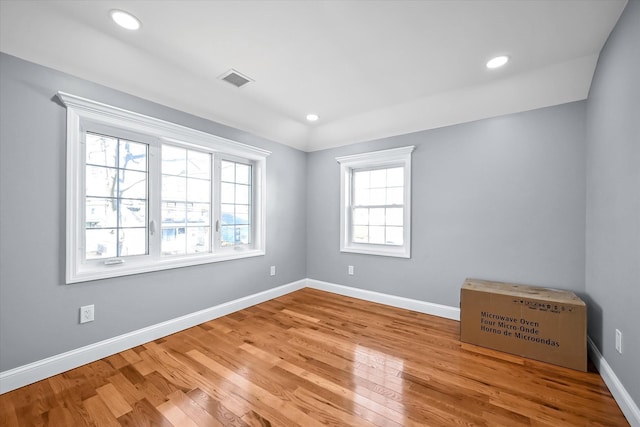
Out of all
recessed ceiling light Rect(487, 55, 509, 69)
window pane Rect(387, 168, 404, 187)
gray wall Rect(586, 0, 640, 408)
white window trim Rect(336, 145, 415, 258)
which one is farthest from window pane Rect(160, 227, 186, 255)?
gray wall Rect(586, 0, 640, 408)

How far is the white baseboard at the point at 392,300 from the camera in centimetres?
309

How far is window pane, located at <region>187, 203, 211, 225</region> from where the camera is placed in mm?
2951

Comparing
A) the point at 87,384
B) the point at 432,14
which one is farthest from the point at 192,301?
the point at 432,14

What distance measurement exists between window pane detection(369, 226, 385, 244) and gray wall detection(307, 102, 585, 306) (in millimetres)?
263

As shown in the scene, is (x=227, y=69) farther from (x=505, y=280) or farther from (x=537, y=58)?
(x=505, y=280)

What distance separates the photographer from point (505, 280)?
276 centimetres

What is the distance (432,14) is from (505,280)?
256cm

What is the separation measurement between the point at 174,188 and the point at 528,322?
3.59m

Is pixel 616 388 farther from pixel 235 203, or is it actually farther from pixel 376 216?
pixel 235 203

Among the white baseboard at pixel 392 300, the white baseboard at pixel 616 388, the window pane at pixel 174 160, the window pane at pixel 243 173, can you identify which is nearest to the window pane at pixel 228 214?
the window pane at pixel 243 173

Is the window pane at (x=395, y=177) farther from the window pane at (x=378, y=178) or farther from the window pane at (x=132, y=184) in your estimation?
the window pane at (x=132, y=184)

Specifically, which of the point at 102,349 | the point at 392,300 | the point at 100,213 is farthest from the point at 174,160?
the point at 392,300

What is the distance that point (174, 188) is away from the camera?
280 centimetres

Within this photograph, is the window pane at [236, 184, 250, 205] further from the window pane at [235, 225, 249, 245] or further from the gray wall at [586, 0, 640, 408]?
the gray wall at [586, 0, 640, 408]
